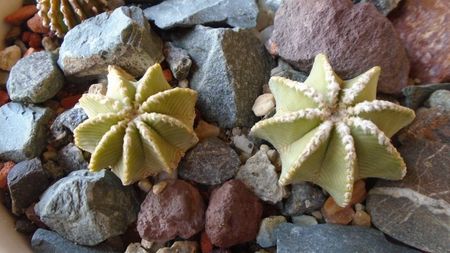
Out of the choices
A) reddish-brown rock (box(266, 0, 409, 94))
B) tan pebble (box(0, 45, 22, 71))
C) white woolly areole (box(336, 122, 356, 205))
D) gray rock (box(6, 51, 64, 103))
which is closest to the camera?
white woolly areole (box(336, 122, 356, 205))

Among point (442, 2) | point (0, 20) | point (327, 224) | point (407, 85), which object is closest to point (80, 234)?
point (327, 224)

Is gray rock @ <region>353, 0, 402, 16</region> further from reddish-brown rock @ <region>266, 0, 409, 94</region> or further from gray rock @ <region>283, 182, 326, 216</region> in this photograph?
gray rock @ <region>283, 182, 326, 216</region>

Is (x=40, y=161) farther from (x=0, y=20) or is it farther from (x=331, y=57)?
(x=331, y=57)

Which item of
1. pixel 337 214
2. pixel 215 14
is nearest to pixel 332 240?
pixel 337 214

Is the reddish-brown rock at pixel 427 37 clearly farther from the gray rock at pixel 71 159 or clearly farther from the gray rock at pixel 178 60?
the gray rock at pixel 71 159

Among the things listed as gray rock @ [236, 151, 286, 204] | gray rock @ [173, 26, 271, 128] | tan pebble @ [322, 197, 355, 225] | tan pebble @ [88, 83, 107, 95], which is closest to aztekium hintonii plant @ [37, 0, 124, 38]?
tan pebble @ [88, 83, 107, 95]

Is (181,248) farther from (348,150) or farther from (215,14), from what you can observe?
(215,14)
